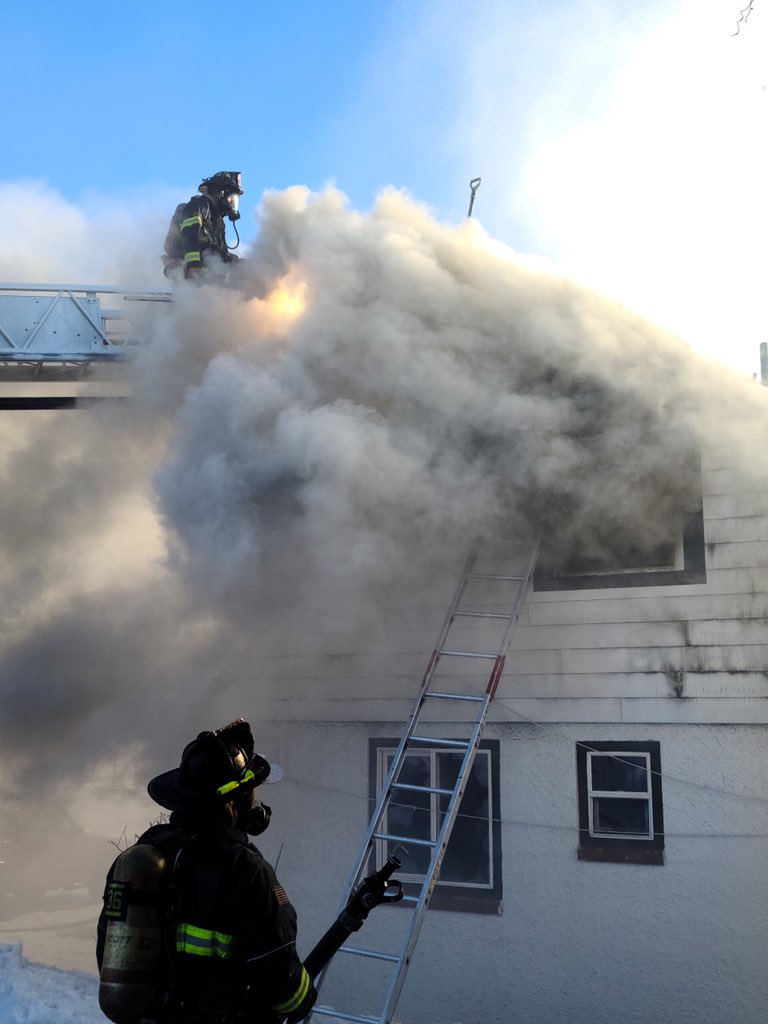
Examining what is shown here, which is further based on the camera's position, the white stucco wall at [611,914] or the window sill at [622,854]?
the window sill at [622,854]

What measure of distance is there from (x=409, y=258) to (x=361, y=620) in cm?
281

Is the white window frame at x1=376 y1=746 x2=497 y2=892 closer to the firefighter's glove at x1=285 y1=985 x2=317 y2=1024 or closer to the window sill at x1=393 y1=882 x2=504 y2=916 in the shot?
the window sill at x1=393 y1=882 x2=504 y2=916

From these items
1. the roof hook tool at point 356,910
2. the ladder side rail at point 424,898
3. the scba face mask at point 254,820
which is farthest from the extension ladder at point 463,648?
the scba face mask at point 254,820

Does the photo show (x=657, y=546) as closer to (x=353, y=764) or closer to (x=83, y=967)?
(x=353, y=764)

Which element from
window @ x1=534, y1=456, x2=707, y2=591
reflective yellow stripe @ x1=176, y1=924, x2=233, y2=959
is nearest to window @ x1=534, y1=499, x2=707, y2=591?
window @ x1=534, y1=456, x2=707, y2=591

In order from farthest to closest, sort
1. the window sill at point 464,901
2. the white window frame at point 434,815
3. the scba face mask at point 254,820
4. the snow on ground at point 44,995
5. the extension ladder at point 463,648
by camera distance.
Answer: the white window frame at point 434,815 < the window sill at point 464,901 < the extension ladder at point 463,648 < the snow on ground at point 44,995 < the scba face mask at point 254,820

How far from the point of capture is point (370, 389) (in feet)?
24.9

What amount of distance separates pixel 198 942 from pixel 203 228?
661 cm

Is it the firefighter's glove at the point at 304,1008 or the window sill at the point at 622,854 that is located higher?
the window sill at the point at 622,854

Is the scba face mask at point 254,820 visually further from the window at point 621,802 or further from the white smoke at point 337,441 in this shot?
the window at point 621,802

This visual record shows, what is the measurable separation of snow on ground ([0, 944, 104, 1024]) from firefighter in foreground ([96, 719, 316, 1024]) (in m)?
3.66

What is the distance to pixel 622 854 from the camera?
7.00m

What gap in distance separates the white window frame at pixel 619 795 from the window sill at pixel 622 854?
72 millimetres

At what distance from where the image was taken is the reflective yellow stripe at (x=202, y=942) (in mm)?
3078
